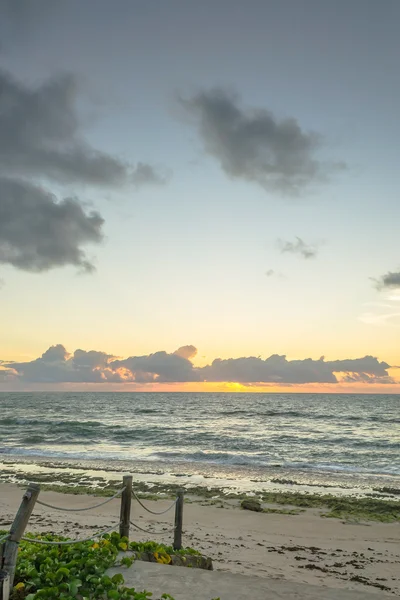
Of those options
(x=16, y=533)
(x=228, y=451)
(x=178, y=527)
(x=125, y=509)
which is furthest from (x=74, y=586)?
(x=228, y=451)

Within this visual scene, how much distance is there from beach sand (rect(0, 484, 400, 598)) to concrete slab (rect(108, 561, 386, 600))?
8.98 ft

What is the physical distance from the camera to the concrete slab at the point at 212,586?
235 inches

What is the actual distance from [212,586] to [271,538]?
7180mm

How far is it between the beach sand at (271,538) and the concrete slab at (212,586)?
274 cm

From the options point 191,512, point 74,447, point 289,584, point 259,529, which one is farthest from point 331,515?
point 74,447

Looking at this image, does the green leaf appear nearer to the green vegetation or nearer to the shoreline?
the green vegetation

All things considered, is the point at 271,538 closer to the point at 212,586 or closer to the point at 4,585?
the point at 212,586

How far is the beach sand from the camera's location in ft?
32.7

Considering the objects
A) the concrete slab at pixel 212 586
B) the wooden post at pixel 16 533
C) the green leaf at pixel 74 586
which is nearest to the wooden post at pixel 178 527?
the concrete slab at pixel 212 586

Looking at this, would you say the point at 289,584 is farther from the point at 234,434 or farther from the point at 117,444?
the point at 234,434

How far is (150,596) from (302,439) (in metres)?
37.1

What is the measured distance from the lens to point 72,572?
6098 millimetres

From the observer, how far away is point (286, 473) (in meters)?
23.8

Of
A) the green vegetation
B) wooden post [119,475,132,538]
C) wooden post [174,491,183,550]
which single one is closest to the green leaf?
the green vegetation
